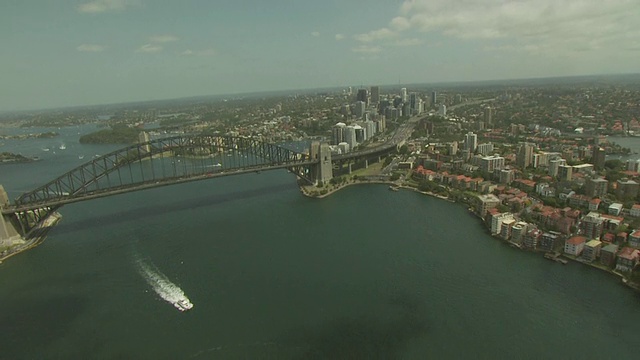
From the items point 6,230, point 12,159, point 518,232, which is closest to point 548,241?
point 518,232

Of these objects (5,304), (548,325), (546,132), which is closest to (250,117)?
(546,132)

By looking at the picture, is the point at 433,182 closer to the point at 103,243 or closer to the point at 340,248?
the point at 340,248

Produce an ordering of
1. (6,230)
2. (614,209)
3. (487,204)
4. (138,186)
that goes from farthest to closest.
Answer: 1. (138,186)
2. (487,204)
3. (614,209)
4. (6,230)

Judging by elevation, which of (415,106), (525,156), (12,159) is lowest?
(12,159)

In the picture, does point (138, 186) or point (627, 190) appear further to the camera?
point (138, 186)

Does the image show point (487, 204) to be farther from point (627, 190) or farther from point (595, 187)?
point (627, 190)

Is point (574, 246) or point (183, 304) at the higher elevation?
point (574, 246)

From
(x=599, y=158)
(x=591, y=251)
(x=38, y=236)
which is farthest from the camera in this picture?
(x=599, y=158)
